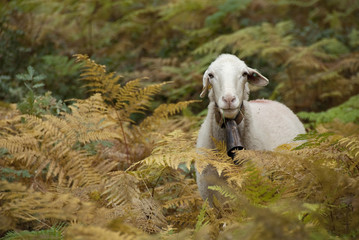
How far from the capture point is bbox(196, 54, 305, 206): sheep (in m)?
3.55

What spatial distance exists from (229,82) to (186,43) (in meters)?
6.83

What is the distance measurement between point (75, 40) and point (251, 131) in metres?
8.22

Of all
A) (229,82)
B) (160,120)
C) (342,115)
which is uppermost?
(229,82)

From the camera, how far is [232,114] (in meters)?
3.54

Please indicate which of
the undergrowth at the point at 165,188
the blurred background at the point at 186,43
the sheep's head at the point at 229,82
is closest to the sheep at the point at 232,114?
the sheep's head at the point at 229,82

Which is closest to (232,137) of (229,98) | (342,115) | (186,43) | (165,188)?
(229,98)

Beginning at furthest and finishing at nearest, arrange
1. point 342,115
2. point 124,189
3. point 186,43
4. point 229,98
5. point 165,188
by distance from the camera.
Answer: point 186,43, point 342,115, point 165,188, point 229,98, point 124,189

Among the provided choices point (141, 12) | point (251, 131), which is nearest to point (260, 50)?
point (141, 12)

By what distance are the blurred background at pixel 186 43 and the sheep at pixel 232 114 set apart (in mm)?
2867

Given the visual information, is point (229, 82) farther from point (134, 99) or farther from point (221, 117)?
point (134, 99)

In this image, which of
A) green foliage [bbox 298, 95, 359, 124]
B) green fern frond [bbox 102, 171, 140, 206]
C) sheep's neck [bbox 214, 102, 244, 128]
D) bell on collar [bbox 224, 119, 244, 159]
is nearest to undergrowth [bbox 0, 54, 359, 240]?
green fern frond [bbox 102, 171, 140, 206]

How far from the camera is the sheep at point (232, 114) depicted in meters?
3.55

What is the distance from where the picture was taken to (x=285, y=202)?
7.39 feet

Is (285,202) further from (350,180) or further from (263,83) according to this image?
(263,83)
